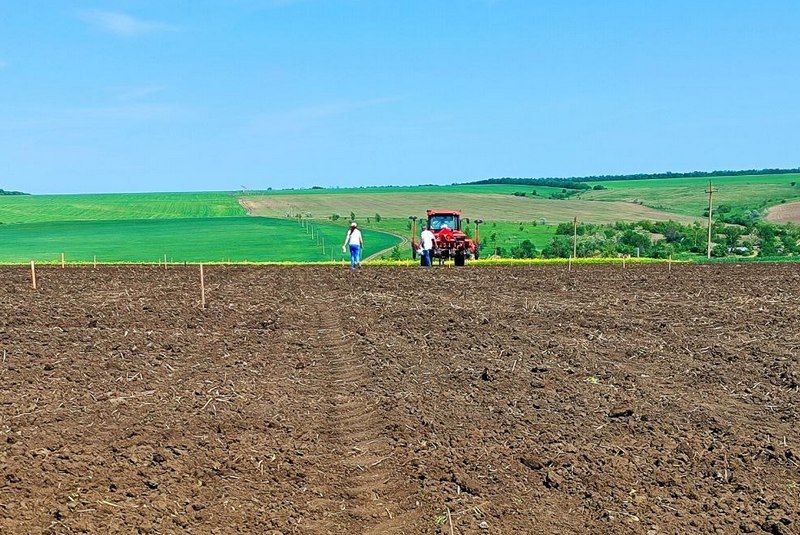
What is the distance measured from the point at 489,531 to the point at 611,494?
1223 mm

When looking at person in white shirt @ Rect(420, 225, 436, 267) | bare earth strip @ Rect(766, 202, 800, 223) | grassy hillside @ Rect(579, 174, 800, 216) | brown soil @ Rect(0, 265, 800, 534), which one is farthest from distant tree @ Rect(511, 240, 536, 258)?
grassy hillside @ Rect(579, 174, 800, 216)

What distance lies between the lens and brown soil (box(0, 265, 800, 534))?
614cm

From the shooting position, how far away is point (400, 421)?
8359 millimetres

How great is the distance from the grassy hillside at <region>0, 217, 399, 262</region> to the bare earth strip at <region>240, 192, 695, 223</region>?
1650cm

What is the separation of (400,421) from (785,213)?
83.6 metres

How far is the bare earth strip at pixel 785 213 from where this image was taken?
75938 millimetres

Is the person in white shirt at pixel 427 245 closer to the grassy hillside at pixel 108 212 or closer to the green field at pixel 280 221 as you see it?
the green field at pixel 280 221

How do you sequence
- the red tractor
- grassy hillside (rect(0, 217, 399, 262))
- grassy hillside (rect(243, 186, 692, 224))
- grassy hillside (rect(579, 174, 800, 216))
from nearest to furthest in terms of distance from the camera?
the red tractor < grassy hillside (rect(0, 217, 399, 262)) < grassy hillside (rect(243, 186, 692, 224)) < grassy hillside (rect(579, 174, 800, 216))

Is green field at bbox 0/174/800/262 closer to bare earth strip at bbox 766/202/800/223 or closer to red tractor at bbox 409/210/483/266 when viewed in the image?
bare earth strip at bbox 766/202/800/223

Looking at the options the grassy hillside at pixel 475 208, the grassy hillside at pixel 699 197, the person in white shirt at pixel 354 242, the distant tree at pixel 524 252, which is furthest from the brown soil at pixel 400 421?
the grassy hillside at pixel 699 197

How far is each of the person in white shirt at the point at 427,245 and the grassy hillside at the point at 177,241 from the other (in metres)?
10.6

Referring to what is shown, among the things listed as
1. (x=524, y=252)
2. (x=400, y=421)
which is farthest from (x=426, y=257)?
(x=400, y=421)

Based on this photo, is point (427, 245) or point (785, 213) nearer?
point (427, 245)

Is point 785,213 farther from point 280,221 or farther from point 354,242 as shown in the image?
point 354,242
